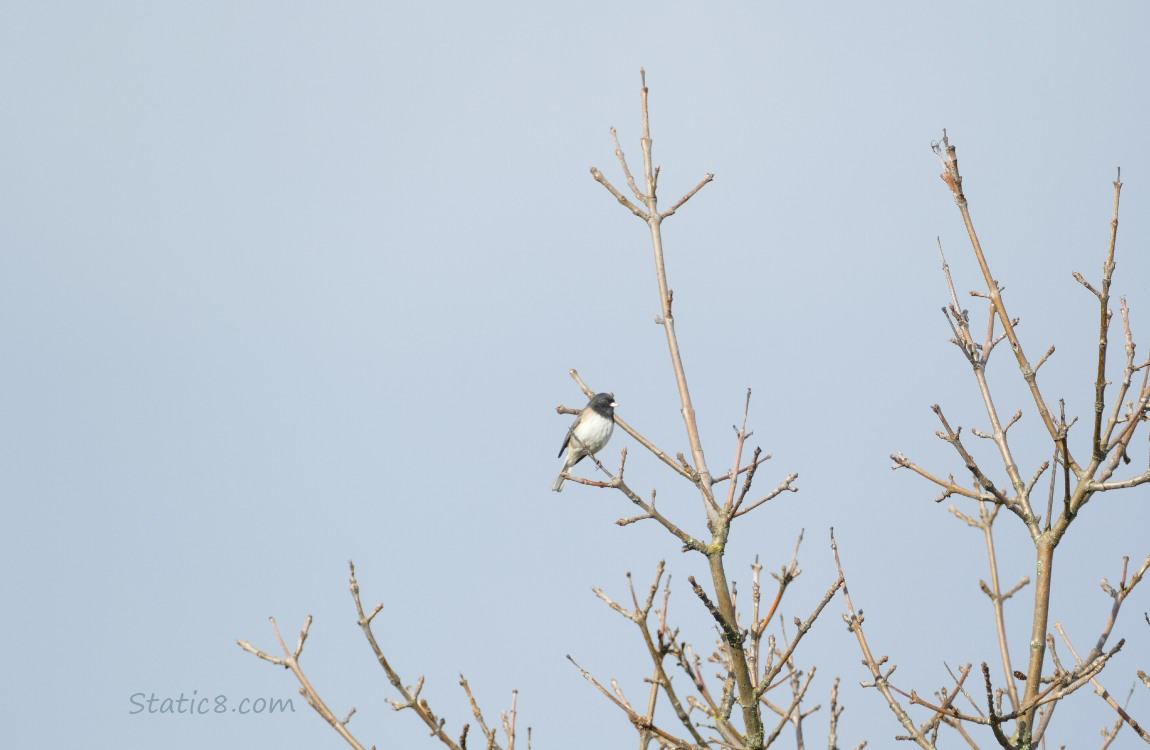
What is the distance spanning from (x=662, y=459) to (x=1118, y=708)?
5.67ft

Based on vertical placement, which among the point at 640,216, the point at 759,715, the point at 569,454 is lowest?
the point at 759,715

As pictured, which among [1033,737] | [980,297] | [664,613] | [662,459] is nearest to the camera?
[664,613]

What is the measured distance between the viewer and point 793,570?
3.51 m

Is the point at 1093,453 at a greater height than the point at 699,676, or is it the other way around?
the point at 1093,453

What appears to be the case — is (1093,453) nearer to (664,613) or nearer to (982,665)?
(982,665)

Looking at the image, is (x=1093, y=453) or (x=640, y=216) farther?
(x=640, y=216)

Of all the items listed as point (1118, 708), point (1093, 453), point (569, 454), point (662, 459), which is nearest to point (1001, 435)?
point (1093, 453)

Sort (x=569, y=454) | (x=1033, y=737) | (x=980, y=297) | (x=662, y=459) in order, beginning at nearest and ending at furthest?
(x=1033, y=737), (x=662, y=459), (x=980, y=297), (x=569, y=454)

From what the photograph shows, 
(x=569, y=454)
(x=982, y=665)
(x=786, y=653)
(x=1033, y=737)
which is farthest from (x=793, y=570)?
(x=569, y=454)

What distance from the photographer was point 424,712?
11.3ft

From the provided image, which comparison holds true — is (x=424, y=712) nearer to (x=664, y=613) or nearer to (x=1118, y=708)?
(x=664, y=613)

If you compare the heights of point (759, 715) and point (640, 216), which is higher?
point (640, 216)

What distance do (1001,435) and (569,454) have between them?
696 cm

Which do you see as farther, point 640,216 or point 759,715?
point 640,216
